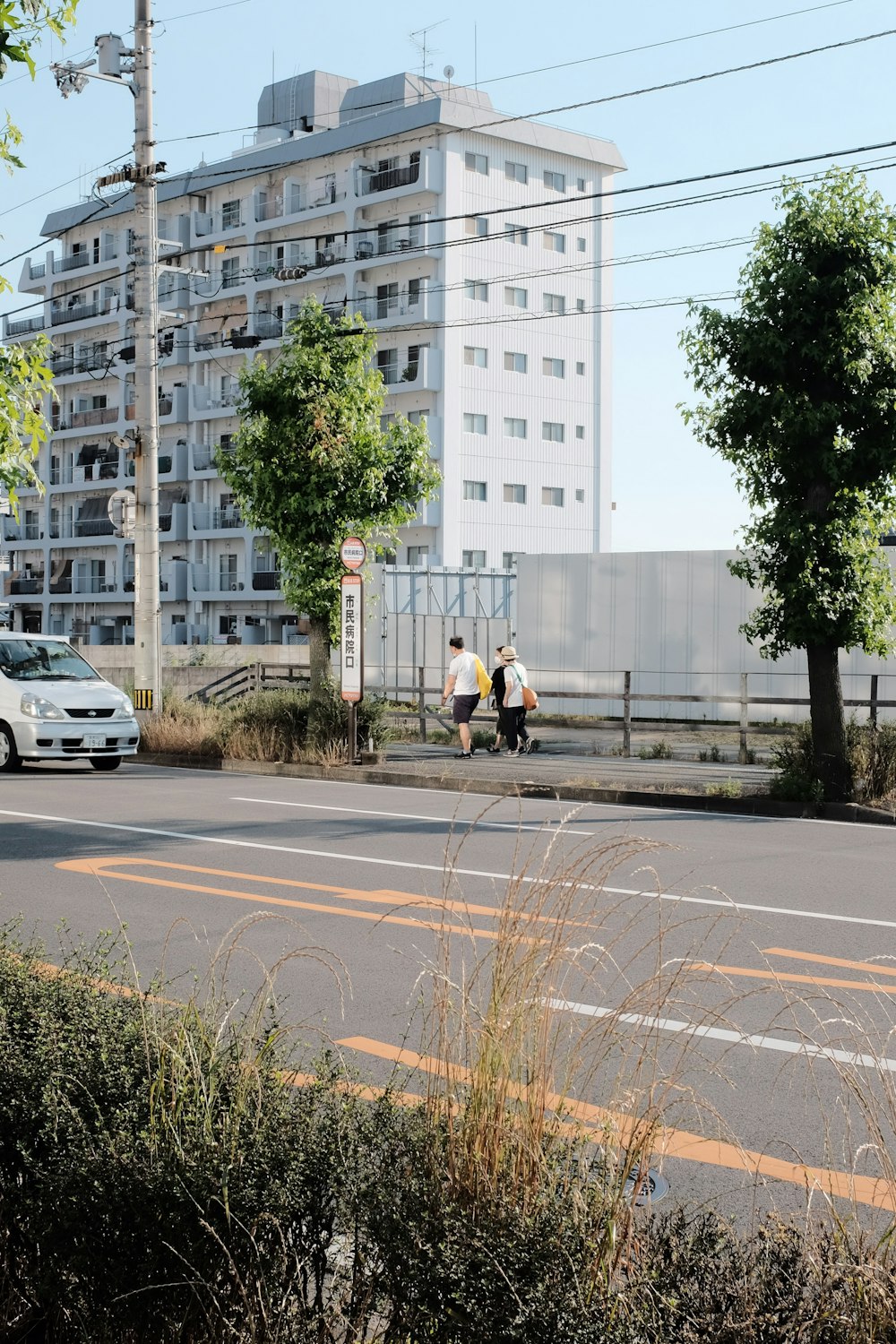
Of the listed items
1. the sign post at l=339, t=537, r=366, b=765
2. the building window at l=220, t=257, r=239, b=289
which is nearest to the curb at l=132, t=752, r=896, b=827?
the sign post at l=339, t=537, r=366, b=765

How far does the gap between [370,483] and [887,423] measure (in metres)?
9.99

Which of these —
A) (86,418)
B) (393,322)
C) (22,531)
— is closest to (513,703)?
(393,322)

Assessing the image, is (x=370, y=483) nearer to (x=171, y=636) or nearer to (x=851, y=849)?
(x=851, y=849)

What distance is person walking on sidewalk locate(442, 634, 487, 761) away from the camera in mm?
21844

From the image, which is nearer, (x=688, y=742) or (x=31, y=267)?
(x=688, y=742)

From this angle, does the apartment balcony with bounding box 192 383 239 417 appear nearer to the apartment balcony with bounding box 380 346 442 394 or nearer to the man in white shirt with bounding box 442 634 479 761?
the apartment balcony with bounding box 380 346 442 394

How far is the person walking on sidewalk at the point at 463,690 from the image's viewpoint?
71.7 ft

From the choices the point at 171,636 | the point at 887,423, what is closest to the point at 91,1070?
the point at 887,423

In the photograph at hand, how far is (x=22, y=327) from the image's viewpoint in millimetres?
78812

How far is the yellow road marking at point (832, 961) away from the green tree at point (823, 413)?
26.6 ft

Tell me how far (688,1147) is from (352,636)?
51.7ft

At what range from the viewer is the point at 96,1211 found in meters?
2.98

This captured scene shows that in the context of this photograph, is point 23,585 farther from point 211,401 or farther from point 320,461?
point 320,461

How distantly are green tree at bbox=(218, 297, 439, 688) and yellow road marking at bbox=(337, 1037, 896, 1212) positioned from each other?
17.9 meters
